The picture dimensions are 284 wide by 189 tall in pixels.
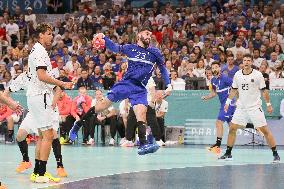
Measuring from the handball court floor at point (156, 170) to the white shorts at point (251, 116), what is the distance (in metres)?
0.82

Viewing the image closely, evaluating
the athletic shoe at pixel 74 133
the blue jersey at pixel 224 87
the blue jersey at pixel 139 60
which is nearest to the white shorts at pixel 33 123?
the blue jersey at pixel 139 60

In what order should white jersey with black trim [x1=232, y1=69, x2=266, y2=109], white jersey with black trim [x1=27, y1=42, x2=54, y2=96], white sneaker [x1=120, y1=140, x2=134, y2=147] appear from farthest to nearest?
1. white sneaker [x1=120, y1=140, x2=134, y2=147]
2. white jersey with black trim [x1=232, y1=69, x2=266, y2=109]
3. white jersey with black trim [x1=27, y1=42, x2=54, y2=96]

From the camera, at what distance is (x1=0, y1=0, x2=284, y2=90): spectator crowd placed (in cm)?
2339

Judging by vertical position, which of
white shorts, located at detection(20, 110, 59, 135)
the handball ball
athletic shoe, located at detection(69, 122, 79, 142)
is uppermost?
the handball ball

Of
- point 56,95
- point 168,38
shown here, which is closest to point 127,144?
point 168,38

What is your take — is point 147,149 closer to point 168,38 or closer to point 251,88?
point 251,88

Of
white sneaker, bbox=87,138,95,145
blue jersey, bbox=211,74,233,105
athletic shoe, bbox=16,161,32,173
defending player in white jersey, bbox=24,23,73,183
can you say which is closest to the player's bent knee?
athletic shoe, bbox=16,161,32,173

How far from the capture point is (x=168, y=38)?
2639 cm

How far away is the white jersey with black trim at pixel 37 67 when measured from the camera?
40.4 feet

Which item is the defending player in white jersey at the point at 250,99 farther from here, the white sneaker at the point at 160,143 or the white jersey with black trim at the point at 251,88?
the white sneaker at the point at 160,143

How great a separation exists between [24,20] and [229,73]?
1151 centimetres

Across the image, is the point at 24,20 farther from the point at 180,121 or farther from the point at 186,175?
the point at 186,175

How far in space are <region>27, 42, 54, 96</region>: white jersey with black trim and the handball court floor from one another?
1.51 m

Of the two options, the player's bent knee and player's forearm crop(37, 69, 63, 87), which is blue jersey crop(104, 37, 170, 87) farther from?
player's forearm crop(37, 69, 63, 87)
